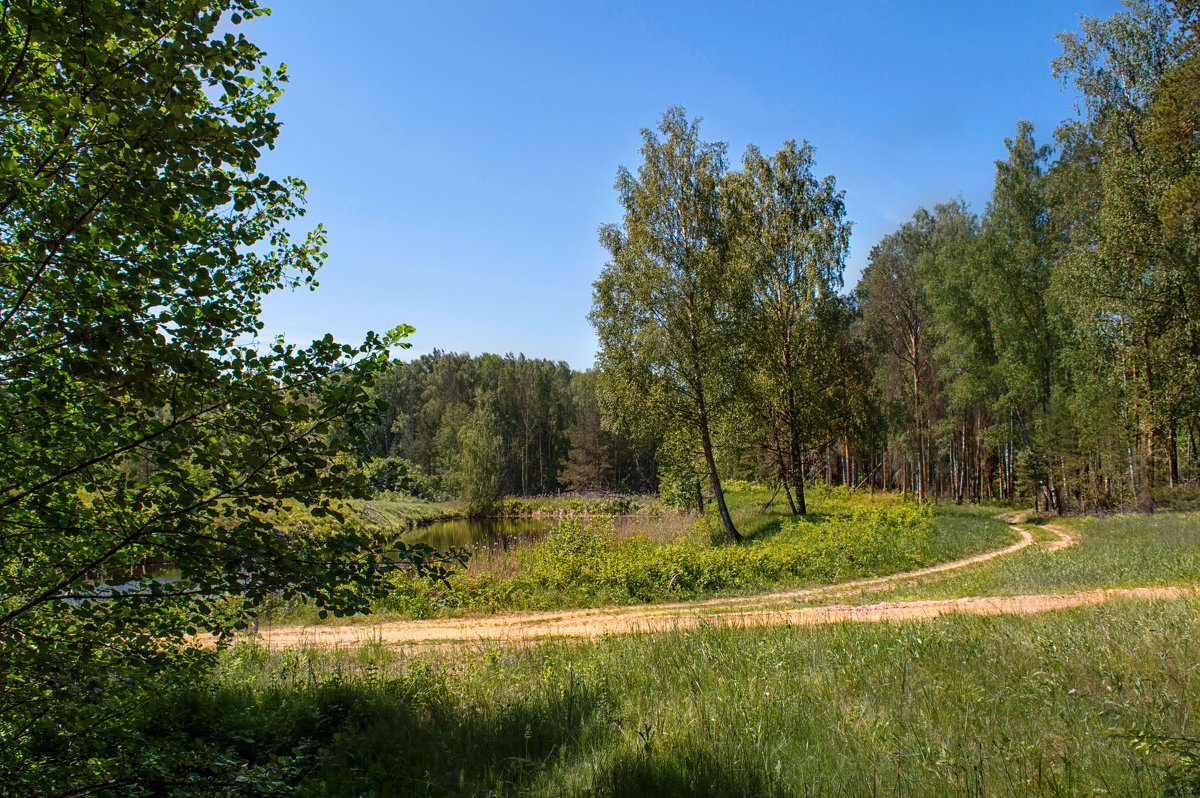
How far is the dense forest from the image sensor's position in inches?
836

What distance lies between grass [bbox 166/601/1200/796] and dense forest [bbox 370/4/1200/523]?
14.7 m

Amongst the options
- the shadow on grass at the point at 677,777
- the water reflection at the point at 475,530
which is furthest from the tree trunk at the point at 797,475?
the shadow on grass at the point at 677,777

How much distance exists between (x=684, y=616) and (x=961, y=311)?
104 ft

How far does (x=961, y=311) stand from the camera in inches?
1404

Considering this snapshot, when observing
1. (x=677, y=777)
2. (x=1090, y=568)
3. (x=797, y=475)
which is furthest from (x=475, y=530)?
(x=677, y=777)

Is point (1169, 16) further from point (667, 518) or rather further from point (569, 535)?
point (569, 535)

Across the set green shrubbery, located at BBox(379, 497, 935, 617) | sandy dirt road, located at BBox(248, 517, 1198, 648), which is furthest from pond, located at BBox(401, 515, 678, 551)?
sandy dirt road, located at BBox(248, 517, 1198, 648)

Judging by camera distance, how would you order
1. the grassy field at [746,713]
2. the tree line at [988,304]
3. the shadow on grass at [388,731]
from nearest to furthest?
the grassy field at [746,713] → the shadow on grass at [388,731] → the tree line at [988,304]

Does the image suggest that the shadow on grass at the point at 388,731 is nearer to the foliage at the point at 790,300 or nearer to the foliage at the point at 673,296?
the foliage at the point at 673,296

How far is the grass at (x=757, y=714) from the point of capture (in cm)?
387

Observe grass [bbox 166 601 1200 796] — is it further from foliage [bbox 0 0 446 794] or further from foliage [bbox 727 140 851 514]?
foliage [bbox 727 140 851 514]

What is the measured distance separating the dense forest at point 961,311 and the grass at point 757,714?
14741mm

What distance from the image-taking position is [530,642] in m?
9.52

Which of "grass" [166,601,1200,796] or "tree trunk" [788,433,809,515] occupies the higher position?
"tree trunk" [788,433,809,515]
